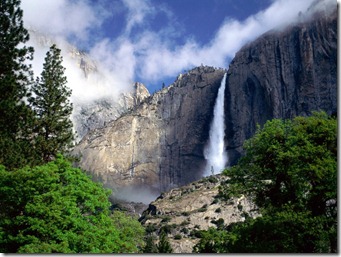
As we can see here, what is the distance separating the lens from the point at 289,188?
16203 millimetres

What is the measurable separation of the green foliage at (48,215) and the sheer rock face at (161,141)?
77851 mm

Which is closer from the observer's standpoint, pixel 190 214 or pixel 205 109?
pixel 190 214

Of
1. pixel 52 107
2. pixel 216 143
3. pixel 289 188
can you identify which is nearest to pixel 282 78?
pixel 216 143

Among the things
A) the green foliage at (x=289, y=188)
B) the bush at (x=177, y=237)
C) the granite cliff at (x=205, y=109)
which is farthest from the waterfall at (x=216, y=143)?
the green foliage at (x=289, y=188)

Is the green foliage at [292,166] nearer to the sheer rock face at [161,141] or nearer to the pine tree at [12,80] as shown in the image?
the pine tree at [12,80]

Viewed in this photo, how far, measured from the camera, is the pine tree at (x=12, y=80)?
18.3 metres

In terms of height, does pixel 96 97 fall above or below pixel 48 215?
above

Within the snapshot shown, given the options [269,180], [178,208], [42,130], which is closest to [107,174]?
[178,208]

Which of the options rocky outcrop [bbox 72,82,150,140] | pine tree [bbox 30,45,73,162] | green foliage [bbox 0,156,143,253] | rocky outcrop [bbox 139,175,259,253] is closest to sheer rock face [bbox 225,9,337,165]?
rocky outcrop [bbox 139,175,259,253]

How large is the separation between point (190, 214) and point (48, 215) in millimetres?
48620

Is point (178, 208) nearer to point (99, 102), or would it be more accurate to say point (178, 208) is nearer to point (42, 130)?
point (42, 130)

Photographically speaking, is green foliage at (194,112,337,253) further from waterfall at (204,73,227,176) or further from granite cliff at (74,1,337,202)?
waterfall at (204,73,227,176)

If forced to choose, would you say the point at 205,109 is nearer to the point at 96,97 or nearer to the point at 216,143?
the point at 216,143

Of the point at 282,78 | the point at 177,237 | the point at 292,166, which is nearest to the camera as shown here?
the point at 292,166
